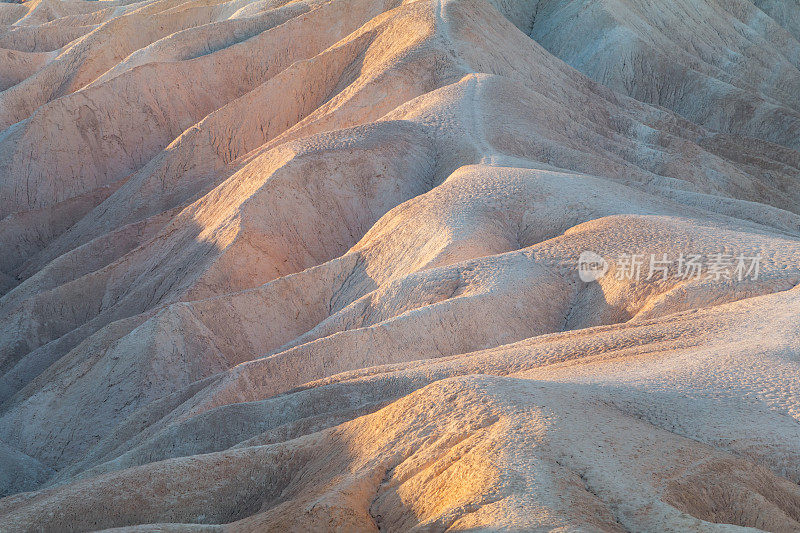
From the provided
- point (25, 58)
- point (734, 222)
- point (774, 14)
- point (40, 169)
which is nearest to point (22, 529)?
point (734, 222)

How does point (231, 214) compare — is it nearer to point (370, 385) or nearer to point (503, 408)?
point (370, 385)

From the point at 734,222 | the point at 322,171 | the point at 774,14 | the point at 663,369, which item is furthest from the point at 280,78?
the point at 774,14

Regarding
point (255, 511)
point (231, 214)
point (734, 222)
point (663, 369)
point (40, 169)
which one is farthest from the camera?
point (40, 169)

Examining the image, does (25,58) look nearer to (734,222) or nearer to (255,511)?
(734,222)

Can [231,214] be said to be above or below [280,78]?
below

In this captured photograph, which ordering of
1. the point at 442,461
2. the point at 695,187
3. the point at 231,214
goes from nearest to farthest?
1. the point at 442,461
2. the point at 231,214
3. the point at 695,187

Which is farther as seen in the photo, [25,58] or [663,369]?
[25,58]

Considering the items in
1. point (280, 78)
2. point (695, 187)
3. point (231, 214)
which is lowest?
point (695, 187)
